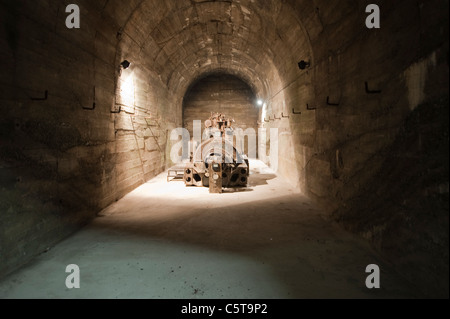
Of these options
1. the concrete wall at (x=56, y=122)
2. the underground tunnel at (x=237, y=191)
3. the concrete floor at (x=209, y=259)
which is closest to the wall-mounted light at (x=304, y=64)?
the underground tunnel at (x=237, y=191)

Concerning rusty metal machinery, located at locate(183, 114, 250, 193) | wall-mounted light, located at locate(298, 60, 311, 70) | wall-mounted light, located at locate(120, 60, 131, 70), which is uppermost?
wall-mounted light, located at locate(120, 60, 131, 70)

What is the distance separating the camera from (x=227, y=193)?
684cm

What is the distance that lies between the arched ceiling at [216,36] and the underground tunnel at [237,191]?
0.10 metres

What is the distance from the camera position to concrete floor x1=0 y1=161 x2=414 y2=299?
2.54 meters

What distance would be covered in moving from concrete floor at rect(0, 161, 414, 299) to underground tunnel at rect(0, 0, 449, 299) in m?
0.02

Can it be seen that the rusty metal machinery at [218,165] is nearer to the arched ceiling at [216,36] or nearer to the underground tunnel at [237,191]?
the underground tunnel at [237,191]

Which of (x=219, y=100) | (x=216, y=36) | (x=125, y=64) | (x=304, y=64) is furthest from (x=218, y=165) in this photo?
(x=219, y=100)

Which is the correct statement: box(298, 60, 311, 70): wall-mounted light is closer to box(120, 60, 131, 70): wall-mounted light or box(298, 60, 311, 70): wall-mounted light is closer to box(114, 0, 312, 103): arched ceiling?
box(114, 0, 312, 103): arched ceiling

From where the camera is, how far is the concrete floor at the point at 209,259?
254 cm

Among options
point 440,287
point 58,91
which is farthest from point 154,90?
point 440,287

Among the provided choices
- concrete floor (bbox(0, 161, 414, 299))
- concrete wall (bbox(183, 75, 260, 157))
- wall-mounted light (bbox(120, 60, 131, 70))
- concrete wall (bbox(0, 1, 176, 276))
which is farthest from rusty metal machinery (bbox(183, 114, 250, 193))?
concrete wall (bbox(183, 75, 260, 157))

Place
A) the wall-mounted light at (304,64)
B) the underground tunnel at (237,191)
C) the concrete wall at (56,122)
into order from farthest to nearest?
the wall-mounted light at (304,64) → the concrete wall at (56,122) → the underground tunnel at (237,191)

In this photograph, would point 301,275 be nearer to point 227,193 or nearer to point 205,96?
point 227,193

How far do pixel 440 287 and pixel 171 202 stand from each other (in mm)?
4860
